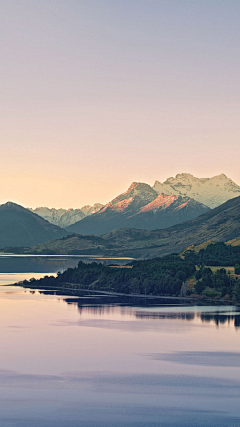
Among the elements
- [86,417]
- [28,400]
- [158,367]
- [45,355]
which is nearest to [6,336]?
[45,355]

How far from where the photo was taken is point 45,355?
121750 millimetres

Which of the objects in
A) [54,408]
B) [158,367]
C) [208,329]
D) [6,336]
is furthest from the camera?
[208,329]

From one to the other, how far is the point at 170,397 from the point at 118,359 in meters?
30.6

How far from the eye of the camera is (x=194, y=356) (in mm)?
122562

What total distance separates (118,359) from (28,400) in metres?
35.3

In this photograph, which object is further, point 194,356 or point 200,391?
point 194,356

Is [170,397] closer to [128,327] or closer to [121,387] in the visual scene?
[121,387]

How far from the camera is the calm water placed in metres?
79.8

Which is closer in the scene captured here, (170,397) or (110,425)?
(110,425)

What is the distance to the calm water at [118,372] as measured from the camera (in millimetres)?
79750

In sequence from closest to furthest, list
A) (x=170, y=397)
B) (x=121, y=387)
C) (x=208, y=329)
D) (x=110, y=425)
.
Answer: (x=110, y=425)
(x=170, y=397)
(x=121, y=387)
(x=208, y=329)

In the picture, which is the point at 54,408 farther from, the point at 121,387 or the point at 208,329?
the point at 208,329

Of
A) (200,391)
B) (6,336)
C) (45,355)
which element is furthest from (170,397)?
(6,336)

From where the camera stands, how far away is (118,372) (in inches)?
4210
